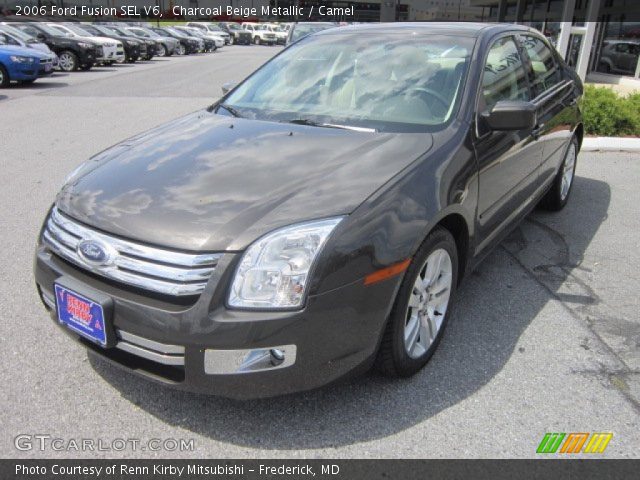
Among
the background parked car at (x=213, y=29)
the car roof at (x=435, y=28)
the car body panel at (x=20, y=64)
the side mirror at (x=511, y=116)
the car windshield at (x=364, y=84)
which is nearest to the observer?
the side mirror at (x=511, y=116)

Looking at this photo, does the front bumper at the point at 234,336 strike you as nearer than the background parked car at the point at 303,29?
Yes

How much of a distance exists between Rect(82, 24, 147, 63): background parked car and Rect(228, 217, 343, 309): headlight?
2259 cm

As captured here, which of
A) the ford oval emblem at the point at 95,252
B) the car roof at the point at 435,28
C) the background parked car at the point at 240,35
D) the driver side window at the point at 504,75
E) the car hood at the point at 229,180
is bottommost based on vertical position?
the background parked car at the point at 240,35

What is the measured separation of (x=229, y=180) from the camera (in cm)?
251

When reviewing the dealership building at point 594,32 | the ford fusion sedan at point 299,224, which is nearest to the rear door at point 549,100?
the ford fusion sedan at point 299,224

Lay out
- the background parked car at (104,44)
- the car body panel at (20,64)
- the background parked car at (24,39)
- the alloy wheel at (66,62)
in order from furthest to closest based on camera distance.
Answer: the background parked car at (104,44) → the alloy wheel at (66,62) → the background parked car at (24,39) → the car body panel at (20,64)

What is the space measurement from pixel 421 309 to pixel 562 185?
318 cm

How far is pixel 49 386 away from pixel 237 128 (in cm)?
165

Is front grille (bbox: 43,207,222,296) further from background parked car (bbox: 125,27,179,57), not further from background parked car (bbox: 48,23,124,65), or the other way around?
background parked car (bbox: 125,27,179,57)

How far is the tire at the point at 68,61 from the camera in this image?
18.1m

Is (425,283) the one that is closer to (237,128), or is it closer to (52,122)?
(237,128)

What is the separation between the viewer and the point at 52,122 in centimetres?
935

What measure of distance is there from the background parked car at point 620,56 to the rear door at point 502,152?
12939 mm

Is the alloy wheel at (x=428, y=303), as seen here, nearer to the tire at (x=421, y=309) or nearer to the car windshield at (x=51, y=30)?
the tire at (x=421, y=309)
